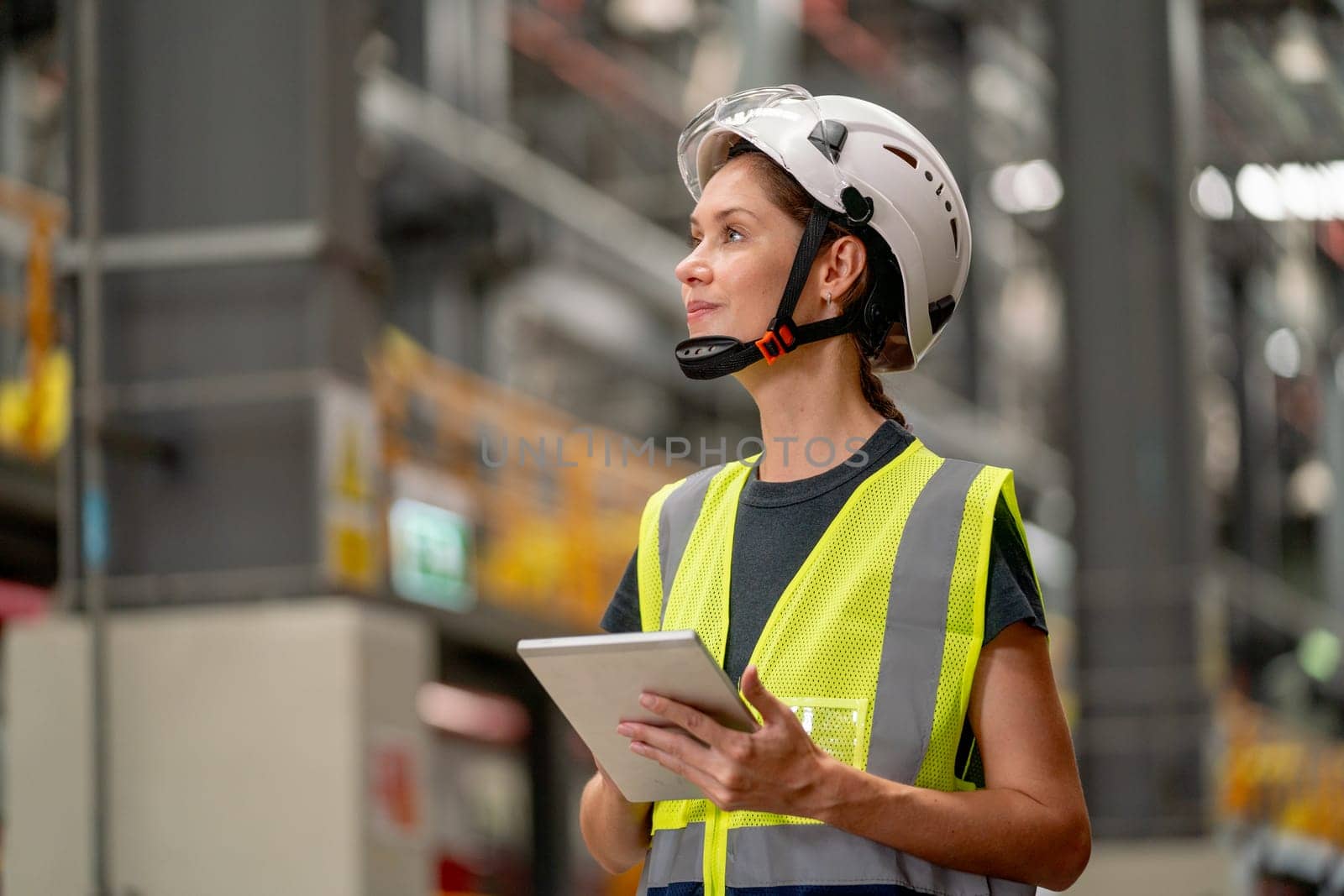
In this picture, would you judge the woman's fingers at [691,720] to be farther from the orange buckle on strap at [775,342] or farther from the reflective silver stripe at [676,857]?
the orange buckle on strap at [775,342]

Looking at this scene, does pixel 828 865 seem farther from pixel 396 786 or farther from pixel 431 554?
pixel 431 554

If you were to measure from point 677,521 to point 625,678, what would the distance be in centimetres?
56

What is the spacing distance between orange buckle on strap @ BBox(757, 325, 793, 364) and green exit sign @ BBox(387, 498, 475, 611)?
11.5 metres

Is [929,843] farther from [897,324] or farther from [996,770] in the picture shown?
[897,324]

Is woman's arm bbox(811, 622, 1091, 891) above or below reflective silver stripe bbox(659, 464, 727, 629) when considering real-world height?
below

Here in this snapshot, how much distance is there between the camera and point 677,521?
2793 millimetres

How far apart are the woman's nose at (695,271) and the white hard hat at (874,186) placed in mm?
91

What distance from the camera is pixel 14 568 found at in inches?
481

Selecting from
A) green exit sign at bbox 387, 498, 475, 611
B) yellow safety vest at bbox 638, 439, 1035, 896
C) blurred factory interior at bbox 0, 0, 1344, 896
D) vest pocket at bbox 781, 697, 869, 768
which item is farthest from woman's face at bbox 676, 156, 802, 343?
green exit sign at bbox 387, 498, 475, 611

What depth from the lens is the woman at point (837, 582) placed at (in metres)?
2.36

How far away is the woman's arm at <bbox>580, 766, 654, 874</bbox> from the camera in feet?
8.79

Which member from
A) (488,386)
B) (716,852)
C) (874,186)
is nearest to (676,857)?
(716,852)

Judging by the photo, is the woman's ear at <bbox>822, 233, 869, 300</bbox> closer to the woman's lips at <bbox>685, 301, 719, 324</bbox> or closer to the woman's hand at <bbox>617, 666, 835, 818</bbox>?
the woman's lips at <bbox>685, 301, 719, 324</bbox>

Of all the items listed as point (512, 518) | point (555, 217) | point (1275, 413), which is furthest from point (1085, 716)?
point (1275, 413)
